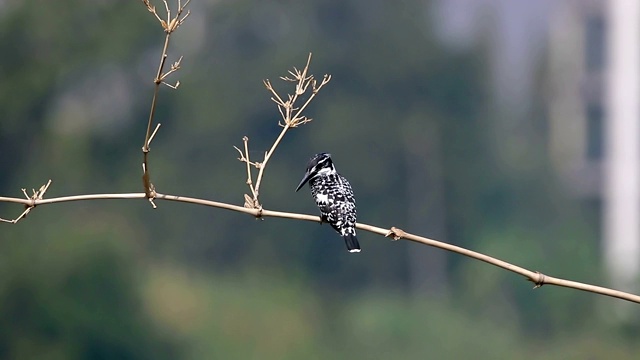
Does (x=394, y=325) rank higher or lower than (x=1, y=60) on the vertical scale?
lower

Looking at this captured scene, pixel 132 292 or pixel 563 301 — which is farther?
pixel 563 301

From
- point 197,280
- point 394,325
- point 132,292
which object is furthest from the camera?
point 197,280

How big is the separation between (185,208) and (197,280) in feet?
17.0

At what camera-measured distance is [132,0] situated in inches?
1576

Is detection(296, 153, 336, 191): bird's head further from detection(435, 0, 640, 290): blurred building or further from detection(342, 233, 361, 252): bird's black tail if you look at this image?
detection(435, 0, 640, 290): blurred building

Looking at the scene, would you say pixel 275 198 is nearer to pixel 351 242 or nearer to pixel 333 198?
pixel 333 198

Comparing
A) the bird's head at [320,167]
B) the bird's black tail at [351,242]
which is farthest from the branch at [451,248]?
the bird's head at [320,167]

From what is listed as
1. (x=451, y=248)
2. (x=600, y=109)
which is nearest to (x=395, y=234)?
(x=451, y=248)

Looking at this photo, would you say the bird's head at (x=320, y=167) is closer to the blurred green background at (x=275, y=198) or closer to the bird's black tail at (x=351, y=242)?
the bird's black tail at (x=351, y=242)

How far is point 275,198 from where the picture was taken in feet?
146

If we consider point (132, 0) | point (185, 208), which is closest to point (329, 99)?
point (185, 208)

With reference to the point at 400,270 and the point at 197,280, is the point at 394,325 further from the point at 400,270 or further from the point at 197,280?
the point at 400,270

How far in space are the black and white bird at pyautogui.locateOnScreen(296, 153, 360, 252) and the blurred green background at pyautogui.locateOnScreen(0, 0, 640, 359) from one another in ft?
73.8

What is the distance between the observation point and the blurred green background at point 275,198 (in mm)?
33406
